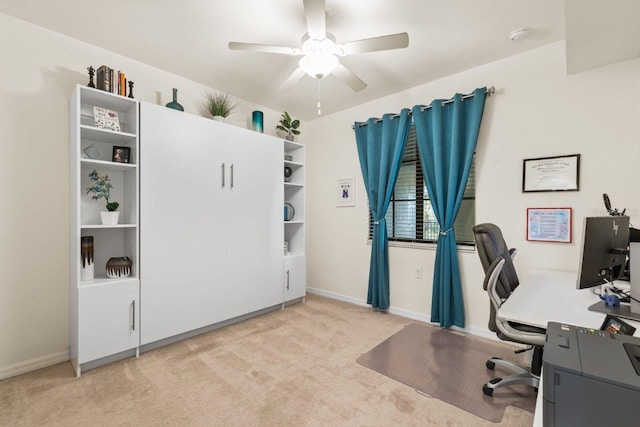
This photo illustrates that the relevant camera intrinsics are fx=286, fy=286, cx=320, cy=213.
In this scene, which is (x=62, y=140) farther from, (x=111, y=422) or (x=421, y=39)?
(x=421, y=39)

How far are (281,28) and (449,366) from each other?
2.92 metres

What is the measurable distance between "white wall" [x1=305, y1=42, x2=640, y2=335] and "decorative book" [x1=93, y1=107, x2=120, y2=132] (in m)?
2.62

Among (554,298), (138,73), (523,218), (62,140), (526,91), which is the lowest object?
(554,298)

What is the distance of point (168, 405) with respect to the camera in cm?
177

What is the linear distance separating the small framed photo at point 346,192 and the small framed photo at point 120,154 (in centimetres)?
244

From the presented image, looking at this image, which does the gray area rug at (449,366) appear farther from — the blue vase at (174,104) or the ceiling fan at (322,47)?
the blue vase at (174,104)

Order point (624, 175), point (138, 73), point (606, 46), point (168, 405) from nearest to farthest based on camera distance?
1. point (168, 405)
2. point (606, 46)
3. point (624, 175)
4. point (138, 73)

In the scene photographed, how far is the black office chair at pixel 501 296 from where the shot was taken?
65.4 inches

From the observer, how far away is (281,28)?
2.20 metres

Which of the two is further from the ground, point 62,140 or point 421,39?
point 421,39

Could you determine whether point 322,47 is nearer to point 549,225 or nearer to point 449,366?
point 549,225

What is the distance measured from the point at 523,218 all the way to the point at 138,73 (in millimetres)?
3805

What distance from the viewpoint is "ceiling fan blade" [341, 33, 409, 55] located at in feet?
5.84

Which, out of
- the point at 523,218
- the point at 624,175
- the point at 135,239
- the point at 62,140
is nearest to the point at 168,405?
the point at 135,239
